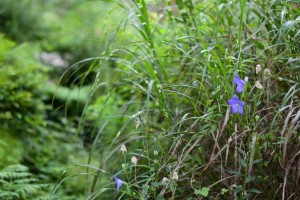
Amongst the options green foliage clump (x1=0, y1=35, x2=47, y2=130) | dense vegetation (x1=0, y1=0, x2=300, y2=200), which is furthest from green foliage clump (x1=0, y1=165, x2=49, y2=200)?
green foliage clump (x1=0, y1=35, x2=47, y2=130)

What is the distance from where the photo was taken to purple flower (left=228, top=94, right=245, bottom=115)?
2.23 metres

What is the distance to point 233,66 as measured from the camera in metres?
2.41

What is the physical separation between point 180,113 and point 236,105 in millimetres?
522

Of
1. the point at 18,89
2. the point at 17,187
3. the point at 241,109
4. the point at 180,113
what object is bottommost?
the point at 17,187

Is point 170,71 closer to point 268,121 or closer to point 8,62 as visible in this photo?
point 268,121

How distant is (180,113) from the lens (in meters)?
2.72

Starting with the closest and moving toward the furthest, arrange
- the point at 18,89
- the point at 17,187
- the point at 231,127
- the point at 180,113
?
1. the point at 231,127
2. the point at 180,113
3. the point at 17,187
4. the point at 18,89

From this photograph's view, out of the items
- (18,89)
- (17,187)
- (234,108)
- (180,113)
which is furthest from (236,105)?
(18,89)

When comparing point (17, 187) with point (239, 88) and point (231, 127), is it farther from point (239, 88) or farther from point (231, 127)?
point (239, 88)

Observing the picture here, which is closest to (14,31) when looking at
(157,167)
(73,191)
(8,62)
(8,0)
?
(8,0)

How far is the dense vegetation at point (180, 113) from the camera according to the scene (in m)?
2.35

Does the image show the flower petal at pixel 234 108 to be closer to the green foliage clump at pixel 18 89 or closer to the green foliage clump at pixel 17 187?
the green foliage clump at pixel 17 187

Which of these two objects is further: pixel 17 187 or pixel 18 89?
pixel 18 89

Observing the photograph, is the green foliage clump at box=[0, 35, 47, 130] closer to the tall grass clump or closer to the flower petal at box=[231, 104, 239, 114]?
the tall grass clump
